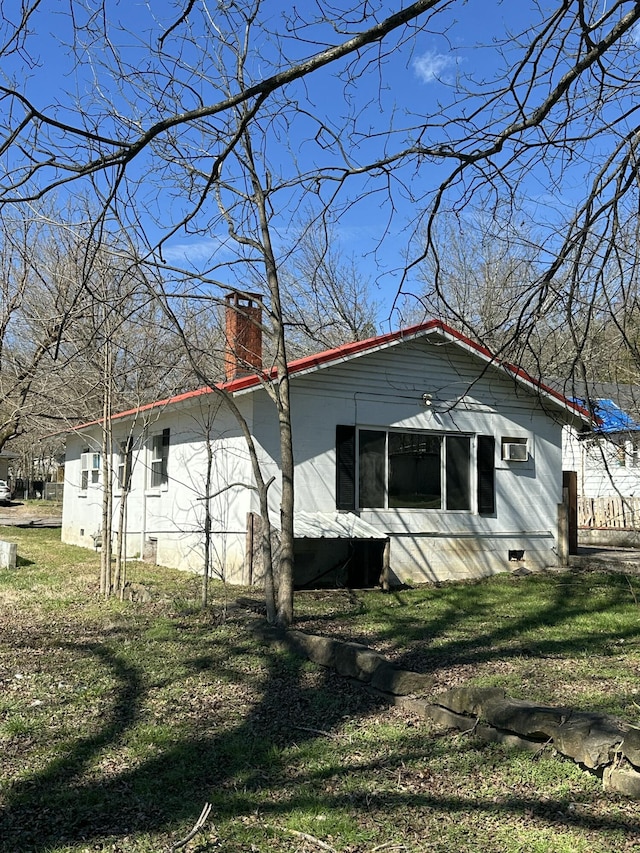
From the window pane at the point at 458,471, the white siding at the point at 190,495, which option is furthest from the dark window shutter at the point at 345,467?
the window pane at the point at 458,471

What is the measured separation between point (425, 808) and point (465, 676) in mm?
2521

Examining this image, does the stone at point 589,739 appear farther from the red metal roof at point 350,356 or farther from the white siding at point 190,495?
the red metal roof at point 350,356

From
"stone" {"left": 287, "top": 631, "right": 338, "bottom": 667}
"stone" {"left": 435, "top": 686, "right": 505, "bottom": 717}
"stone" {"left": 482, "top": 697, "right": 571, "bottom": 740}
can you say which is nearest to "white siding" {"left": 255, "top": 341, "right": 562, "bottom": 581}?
"stone" {"left": 287, "top": 631, "right": 338, "bottom": 667}

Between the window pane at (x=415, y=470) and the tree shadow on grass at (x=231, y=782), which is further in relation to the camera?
the window pane at (x=415, y=470)

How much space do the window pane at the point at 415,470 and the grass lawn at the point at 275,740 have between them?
367 cm

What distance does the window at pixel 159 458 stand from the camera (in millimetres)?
14656

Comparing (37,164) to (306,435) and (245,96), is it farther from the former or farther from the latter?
(306,435)

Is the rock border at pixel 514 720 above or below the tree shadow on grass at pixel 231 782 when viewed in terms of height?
above

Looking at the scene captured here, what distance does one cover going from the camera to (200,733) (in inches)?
200

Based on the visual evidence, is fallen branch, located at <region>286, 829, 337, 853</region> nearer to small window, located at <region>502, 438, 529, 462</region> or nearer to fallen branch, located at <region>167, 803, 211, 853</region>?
fallen branch, located at <region>167, 803, 211, 853</region>

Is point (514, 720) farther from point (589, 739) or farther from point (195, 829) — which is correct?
point (195, 829)

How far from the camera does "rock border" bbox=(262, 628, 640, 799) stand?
4.06 meters

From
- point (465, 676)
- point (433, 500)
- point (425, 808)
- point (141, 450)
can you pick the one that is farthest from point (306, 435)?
point (425, 808)

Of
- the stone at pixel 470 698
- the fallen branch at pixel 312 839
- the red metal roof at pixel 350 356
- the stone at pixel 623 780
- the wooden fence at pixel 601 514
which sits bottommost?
the fallen branch at pixel 312 839
